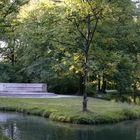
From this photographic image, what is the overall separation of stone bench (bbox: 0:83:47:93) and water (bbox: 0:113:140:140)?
16355 mm

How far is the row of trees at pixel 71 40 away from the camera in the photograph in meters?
28.8

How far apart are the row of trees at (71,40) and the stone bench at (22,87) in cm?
249

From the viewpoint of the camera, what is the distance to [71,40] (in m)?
36.6

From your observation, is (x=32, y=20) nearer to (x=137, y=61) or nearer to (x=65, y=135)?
(x=65, y=135)

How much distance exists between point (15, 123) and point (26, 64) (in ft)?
87.7

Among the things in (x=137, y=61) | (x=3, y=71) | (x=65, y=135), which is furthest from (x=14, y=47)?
(x=65, y=135)

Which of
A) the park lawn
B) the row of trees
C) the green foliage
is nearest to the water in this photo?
the park lawn

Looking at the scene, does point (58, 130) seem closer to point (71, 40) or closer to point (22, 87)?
point (71, 40)

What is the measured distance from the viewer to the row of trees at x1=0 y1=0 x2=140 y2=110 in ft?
94.3

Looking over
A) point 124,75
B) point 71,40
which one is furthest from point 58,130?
point 124,75

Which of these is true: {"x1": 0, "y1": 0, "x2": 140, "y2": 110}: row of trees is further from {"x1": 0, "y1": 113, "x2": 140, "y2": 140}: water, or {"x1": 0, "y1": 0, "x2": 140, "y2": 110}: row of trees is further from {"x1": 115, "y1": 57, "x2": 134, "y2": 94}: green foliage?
{"x1": 0, "y1": 113, "x2": 140, "y2": 140}: water

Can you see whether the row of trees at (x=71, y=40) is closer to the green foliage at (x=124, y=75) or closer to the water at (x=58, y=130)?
the green foliage at (x=124, y=75)

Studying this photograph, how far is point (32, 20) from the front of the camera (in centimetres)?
3388

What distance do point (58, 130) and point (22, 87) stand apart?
74.0ft
